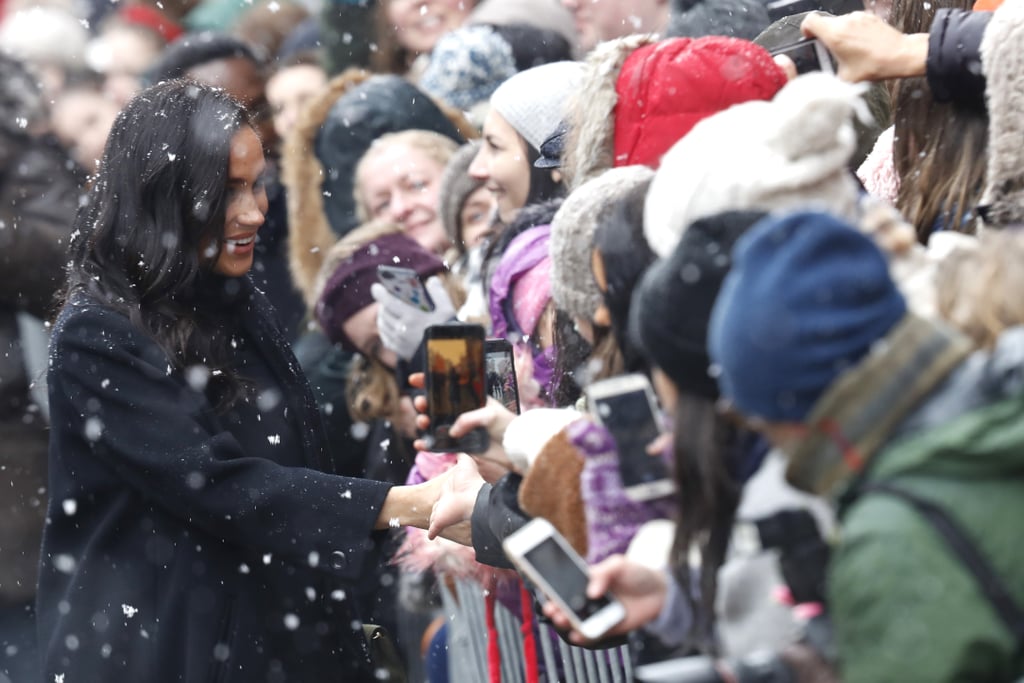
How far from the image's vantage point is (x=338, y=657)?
→ 3.62 metres

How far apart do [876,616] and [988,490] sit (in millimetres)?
203

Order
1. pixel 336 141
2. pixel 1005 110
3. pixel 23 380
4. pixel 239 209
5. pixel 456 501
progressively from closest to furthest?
pixel 1005 110, pixel 456 501, pixel 239 209, pixel 23 380, pixel 336 141

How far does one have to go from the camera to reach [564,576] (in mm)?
2248

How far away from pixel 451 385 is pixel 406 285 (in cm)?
145

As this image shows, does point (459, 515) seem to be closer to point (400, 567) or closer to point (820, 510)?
point (400, 567)

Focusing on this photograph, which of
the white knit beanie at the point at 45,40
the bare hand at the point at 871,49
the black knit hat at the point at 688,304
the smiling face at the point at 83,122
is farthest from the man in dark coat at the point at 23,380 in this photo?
the black knit hat at the point at 688,304

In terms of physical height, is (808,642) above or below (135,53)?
below

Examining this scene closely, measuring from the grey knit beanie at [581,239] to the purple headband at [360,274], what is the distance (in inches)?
84.7

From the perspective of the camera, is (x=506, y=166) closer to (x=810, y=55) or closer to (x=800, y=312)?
(x=810, y=55)

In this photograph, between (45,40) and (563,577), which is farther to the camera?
(45,40)

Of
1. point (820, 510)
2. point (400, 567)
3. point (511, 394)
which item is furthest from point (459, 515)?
point (820, 510)

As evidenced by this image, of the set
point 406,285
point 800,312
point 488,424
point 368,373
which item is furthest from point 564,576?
point 368,373

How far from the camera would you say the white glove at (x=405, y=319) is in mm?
4668

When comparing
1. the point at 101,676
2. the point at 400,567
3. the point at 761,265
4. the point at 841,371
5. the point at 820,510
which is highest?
the point at 761,265
